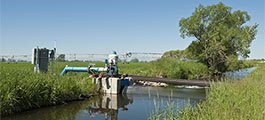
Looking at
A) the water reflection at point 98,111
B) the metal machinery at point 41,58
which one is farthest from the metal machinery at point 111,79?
the metal machinery at point 41,58

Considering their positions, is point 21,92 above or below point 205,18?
below

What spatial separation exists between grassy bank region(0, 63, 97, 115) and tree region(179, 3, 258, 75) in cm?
2552

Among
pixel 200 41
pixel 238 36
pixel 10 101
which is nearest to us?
pixel 10 101

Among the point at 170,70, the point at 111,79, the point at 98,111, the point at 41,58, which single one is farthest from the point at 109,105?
the point at 170,70

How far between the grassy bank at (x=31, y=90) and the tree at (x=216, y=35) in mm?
25524

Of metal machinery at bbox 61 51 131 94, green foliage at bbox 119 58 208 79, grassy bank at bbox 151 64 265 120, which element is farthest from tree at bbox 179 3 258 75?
grassy bank at bbox 151 64 265 120

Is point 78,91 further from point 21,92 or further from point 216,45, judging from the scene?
point 216,45

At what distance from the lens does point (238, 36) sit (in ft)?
115

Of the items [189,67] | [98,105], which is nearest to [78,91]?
[98,105]

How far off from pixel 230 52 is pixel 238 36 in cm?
228

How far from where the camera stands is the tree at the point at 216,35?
35188mm

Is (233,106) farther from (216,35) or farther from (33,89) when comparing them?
(216,35)

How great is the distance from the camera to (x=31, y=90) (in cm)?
943

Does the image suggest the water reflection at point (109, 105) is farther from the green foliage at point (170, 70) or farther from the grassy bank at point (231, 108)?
the green foliage at point (170, 70)
